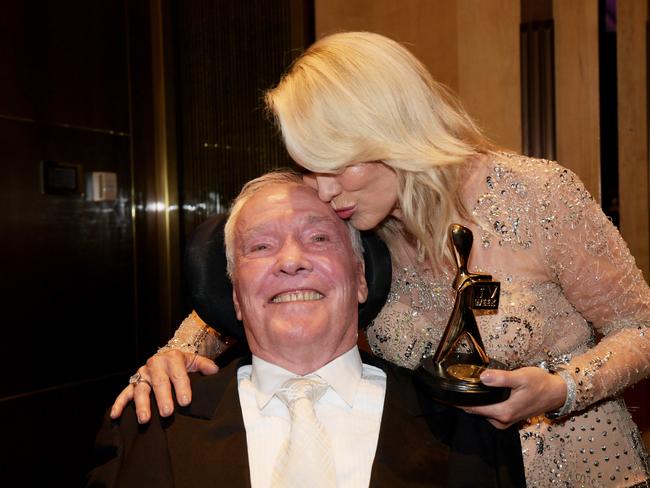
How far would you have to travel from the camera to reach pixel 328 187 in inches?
72.6

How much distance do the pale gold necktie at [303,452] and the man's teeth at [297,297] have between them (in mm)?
214

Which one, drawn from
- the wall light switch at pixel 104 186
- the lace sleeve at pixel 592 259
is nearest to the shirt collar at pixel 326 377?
the lace sleeve at pixel 592 259

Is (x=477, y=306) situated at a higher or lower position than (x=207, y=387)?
higher

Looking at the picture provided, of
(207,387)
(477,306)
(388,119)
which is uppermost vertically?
(388,119)

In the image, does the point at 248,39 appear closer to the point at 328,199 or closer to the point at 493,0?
the point at 493,0

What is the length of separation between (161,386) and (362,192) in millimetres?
683

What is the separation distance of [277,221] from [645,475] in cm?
122

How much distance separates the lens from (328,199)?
73.4 inches

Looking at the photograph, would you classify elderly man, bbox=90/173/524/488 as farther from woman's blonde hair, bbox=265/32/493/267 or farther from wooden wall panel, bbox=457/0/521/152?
wooden wall panel, bbox=457/0/521/152

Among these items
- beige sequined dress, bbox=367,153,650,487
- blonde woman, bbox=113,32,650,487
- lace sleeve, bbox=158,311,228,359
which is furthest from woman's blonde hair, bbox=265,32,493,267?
lace sleeve, bbox=158,311,228,359

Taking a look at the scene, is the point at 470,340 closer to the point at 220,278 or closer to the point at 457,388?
the point at 457,388

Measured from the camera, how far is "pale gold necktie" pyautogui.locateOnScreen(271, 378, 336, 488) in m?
1.68

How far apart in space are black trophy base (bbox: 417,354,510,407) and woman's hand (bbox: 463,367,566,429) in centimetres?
3

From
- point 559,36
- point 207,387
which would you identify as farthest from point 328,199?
point 559,36
